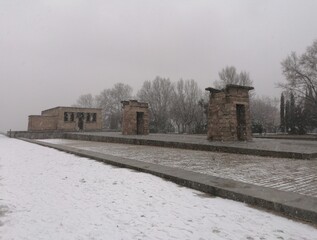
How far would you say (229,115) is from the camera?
1393 cm

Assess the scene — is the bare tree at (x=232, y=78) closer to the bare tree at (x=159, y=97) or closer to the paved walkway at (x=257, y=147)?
the bare tree at (x=159, y=97)

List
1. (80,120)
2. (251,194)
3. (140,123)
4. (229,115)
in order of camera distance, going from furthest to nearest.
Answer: (80,120), (140,123), (229,115), (251,194)

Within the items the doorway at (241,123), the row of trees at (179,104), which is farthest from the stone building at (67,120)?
the doorway at (241,123)

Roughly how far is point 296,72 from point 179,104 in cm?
2118

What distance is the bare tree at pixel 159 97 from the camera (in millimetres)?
50219

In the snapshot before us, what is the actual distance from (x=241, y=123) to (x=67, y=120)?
3140 cm

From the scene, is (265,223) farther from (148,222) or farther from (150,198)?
(150,198)

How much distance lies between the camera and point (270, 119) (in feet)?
212

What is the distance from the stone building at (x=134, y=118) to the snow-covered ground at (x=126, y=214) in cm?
1681

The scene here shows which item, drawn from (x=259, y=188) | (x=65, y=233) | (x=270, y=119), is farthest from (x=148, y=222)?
(x=270, y=119)

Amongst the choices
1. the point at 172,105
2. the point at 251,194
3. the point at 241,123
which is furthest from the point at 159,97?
the point at 251,194

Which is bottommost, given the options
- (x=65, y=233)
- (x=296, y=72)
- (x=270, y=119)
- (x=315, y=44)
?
(x=65, y=233)

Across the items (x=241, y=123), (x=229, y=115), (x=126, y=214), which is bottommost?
(x=126, y=214)

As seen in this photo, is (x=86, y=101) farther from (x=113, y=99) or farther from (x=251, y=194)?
(x=251, y=194)
